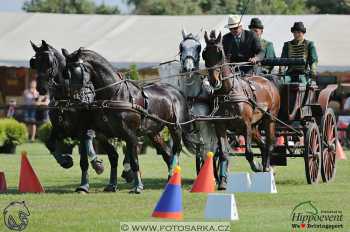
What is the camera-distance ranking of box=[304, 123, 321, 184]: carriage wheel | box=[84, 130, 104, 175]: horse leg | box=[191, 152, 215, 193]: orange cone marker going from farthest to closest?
box=[304, 123, 321, 184]: carriage wheel < box=[84, 130, 104, 175]: horse leg < box=[191, 152, 215, 193]: orange cone marker

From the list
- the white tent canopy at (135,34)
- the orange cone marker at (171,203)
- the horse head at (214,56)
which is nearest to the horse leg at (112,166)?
the horse head at (214,56)

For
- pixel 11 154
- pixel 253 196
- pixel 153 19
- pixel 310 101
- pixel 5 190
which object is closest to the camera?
pixel 253 196

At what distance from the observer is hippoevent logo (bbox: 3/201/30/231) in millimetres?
12425

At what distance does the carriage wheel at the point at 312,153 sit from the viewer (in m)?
17.6

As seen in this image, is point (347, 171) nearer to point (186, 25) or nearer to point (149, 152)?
point (149, 152)

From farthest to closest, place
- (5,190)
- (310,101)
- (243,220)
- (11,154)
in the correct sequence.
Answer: (11,154), (310,101), (5,190), (243,220)

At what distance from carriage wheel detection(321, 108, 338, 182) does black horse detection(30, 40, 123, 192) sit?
3685 millimetres

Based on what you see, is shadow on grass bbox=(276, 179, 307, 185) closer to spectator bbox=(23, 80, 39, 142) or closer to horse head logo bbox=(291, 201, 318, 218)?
horse head logo bbox=(291, 201, 318, 218)

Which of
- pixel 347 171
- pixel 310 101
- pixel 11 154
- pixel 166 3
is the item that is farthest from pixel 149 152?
pixel 166 3

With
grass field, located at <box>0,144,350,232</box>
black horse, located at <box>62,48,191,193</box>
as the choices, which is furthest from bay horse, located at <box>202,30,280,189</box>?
black horse, located at <box>62,48,191,193</box>

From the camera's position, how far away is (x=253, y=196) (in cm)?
1541

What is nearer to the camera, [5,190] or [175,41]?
[5,190]

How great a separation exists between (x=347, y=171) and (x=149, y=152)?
8.66 meters

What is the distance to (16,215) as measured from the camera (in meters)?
13.2
